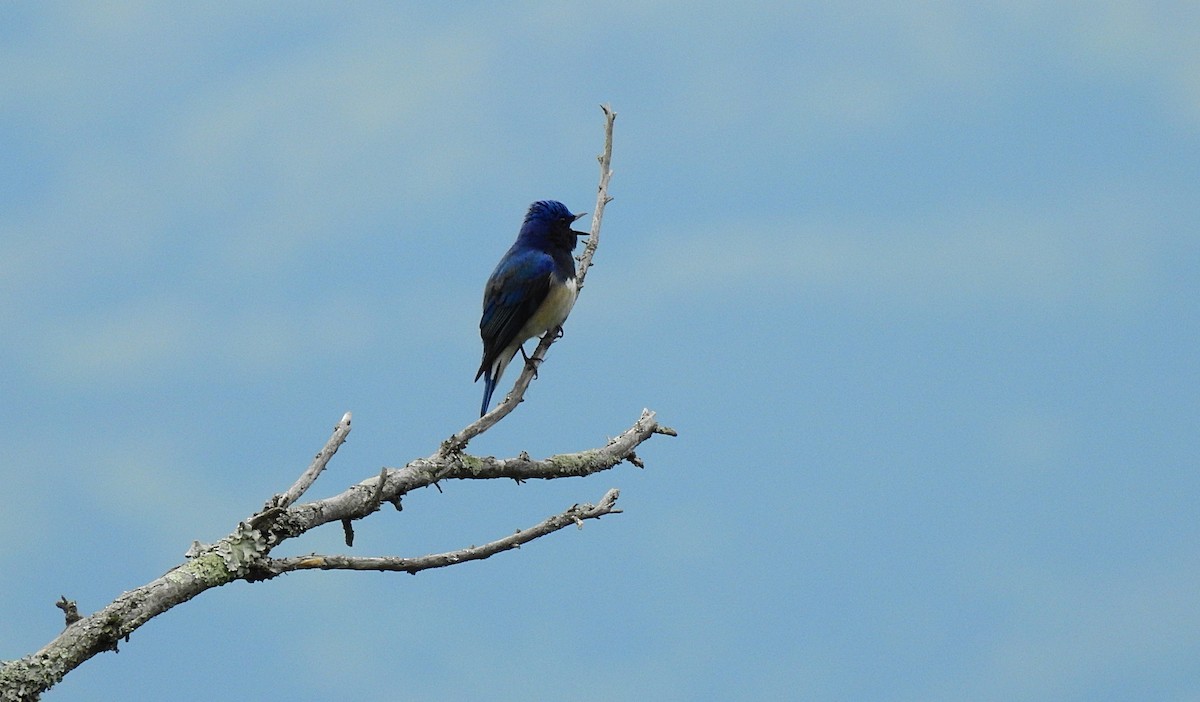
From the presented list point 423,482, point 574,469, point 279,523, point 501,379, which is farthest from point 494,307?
point 279,523

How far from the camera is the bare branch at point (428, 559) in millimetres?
5590

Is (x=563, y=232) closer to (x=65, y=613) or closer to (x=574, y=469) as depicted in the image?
(x=574, y=469)

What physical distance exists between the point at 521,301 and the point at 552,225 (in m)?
0.88

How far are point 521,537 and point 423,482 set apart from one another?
2.09 ft

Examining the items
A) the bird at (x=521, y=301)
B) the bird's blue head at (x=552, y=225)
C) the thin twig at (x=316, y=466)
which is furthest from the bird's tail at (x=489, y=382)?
the thin twig at (x=316, y=466)

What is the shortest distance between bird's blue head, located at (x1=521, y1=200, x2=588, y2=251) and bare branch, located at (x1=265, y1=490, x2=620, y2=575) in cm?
360

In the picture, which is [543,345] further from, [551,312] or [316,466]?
[316,466]

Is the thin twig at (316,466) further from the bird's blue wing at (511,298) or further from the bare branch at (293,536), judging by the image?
the bird's blue wing at (511,298)

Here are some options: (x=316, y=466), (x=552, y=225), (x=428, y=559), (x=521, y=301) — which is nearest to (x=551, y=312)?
(x=521, y=301)

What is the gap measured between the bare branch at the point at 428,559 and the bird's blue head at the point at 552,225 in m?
3.60

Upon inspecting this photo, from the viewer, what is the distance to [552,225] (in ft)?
31.2

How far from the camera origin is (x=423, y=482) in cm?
627

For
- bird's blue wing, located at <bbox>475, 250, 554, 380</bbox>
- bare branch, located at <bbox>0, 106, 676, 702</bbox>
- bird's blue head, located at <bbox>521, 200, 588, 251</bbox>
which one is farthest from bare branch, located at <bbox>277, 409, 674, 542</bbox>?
bird's blue head, located at <bbox>521, 200, 588, 251</bbox>

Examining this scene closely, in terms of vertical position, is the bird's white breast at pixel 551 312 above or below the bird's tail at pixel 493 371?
above
